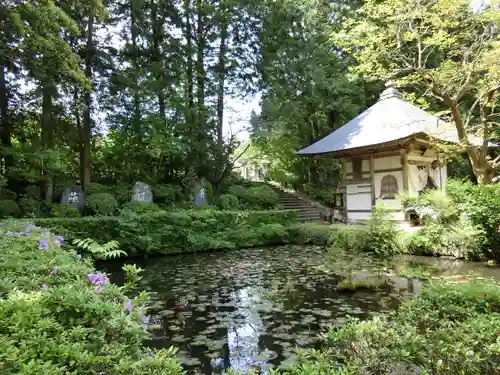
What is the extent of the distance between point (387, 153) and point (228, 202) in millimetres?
Result: 7204

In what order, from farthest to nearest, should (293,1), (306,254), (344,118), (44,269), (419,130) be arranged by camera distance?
(344,118) < (293,1) < (419,130) < (306,254) < (44,269)

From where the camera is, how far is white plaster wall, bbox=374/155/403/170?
511 inches

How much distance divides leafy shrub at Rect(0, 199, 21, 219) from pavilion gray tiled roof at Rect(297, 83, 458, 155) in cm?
1067

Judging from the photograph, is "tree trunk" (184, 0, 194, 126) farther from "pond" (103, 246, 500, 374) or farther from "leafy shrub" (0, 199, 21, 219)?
"pond" (103, 246, 500, 374)

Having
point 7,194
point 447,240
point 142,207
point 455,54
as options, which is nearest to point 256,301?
point 447,240

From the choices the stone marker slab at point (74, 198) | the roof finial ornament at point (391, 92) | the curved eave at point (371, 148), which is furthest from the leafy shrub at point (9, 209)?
the roof finial ornament at point (391, 92)

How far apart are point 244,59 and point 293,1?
12.9 feet

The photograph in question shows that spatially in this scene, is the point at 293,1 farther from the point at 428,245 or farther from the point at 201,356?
the point at 201,356

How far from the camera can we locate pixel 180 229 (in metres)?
11.7

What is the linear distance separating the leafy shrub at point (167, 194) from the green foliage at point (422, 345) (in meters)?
13.5

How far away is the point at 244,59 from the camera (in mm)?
19000

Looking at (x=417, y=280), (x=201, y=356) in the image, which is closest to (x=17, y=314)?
(x=201, y=356)

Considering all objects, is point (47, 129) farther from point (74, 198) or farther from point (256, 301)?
point (256, 301)

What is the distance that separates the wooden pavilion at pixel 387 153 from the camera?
41.1 ft
